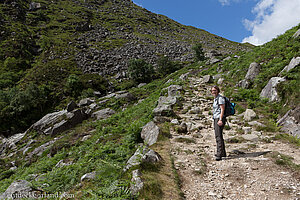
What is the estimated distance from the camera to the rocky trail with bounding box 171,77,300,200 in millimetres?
4016

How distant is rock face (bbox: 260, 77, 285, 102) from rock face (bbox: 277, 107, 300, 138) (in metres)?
2.19

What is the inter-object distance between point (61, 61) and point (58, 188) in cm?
7112

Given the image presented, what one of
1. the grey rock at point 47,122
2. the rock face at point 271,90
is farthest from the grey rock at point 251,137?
the grey rock at point 47,122

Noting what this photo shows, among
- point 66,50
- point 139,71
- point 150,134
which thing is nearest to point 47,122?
point 150,134

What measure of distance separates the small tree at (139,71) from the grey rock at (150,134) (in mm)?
52153

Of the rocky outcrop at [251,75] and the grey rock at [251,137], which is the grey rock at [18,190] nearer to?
the grey rock at [251,137]

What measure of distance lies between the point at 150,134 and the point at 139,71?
54.1 m

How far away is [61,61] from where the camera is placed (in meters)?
63.9

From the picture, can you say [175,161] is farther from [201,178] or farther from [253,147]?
[253,147]

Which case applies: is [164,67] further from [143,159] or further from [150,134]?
[143,159]

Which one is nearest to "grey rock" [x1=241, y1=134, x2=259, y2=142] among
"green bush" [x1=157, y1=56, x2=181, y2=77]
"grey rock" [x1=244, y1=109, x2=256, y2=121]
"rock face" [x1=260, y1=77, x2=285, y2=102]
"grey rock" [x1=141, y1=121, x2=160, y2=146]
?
"grey rock" [x1=244, y1=109, x2=256, y2=121]

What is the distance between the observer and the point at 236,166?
5.16m

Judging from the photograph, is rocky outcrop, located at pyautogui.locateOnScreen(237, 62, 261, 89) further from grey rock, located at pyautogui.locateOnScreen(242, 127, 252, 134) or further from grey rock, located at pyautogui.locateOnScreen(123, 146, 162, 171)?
grey rock, located at pyautogui.locateOnScreen(123, 146, 162, 171)

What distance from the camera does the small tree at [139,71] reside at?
6013 cm
